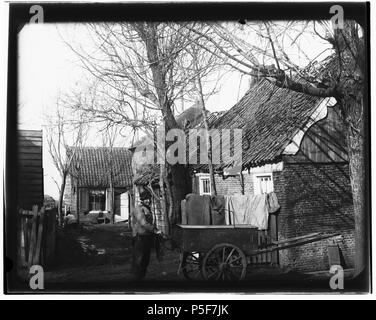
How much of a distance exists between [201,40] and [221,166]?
1.59 m

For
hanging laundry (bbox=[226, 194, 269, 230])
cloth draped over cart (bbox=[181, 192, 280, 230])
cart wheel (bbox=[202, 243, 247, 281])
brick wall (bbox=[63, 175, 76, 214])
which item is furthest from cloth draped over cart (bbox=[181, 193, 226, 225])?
brick wall (bbox=[63, 175, 76, 214])

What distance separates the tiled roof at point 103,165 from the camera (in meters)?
7.57

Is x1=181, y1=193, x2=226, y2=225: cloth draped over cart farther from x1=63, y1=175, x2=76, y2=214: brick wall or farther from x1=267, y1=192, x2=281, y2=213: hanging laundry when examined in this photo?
x1=63, y1=175, x2=76, y2=214: brick wall

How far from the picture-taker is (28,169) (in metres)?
7.43

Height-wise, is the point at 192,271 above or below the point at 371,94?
below

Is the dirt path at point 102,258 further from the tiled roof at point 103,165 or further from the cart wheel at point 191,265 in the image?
the tiled roof at point 103,165

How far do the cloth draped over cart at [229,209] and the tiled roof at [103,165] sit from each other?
84 cm

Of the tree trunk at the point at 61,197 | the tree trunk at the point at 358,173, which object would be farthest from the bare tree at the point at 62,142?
the tree trunk at the point at 358,173

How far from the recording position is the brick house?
7582 millimetres

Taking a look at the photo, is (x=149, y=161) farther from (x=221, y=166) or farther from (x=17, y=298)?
(x=17, y=298)
